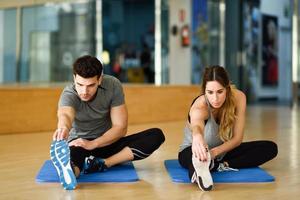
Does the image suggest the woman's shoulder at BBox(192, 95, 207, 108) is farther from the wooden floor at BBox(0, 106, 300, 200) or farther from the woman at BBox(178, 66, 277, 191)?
the wooden floor at BBox(0, 106, 300, 200)

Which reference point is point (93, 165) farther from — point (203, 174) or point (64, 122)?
point (203, 174)

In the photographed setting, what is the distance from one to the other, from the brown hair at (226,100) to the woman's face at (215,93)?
0.07 ft

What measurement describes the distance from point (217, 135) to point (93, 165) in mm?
760

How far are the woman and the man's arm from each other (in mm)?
673

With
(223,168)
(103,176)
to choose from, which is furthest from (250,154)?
(103,176)

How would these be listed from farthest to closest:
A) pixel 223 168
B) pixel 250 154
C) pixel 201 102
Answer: pixel 250 154 < pixel 223 168 < pixel 201 102

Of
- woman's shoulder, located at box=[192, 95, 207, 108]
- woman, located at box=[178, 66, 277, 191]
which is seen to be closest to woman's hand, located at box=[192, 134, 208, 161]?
woman, located at box=[178, 66, 277, 191]

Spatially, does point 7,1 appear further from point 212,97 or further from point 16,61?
point 212,97

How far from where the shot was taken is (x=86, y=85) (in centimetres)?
298

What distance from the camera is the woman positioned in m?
2.85

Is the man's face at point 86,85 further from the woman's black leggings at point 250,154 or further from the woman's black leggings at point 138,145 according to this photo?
the woman's black leggings at point 250,154

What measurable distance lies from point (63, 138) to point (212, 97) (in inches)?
33.0

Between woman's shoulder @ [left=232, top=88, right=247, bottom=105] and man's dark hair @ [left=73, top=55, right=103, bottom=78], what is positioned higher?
man's dark hair @ [left=73, top=55, right=103, bottom=78]

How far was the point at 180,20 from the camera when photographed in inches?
390
